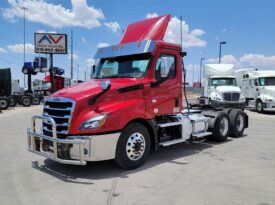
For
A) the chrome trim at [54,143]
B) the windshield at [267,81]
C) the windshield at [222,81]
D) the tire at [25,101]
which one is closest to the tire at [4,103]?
the tire at [25,101]

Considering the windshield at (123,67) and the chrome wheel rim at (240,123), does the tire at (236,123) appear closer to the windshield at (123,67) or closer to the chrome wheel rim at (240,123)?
the chrome wheel rim at (240,123)

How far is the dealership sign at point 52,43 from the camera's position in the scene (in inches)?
1479

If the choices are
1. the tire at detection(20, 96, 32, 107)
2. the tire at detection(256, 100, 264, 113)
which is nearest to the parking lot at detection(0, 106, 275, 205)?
the tire at detection(256, 100, 264, 113)

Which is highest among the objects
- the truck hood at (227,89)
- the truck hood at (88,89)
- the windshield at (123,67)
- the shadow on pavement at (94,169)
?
the windshield at (123,67)

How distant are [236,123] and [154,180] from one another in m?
5.59

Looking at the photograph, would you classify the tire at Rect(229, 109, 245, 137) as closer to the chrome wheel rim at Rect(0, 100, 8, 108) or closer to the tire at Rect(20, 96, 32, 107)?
the chrome wheel rim at Rect(0, 100, 8, 108)

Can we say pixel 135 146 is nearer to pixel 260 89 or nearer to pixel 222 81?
pixel 222 81

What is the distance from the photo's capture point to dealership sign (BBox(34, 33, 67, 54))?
37.6 meters

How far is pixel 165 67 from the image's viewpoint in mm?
6941

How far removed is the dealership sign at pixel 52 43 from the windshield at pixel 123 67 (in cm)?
3242

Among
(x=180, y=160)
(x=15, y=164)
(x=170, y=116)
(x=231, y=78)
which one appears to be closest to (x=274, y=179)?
(x=180, y=160)

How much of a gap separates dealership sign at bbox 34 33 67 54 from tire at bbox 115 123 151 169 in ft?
112

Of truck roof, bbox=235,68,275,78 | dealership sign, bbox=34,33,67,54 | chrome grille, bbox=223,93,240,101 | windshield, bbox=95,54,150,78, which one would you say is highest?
dealership sign, bbox=34,33,67,54

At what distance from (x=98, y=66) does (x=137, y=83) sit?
1.63 metres
